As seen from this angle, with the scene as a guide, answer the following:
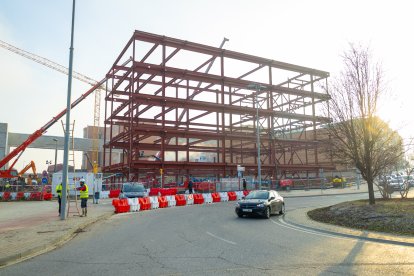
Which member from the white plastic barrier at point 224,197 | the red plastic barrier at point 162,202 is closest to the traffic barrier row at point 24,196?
the red plastic barrier at point 162,202

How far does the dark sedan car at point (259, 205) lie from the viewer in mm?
15445

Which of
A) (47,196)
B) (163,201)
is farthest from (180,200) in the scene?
(47,196)

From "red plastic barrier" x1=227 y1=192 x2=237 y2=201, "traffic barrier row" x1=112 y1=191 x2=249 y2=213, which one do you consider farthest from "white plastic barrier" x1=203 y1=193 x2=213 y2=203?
"red plastic barrier" x1=227 y1=192 x2=237 y2=201

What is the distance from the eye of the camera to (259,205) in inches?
609

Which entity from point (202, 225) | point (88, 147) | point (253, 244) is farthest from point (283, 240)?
point (88, 147)

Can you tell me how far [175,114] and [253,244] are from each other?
131ft

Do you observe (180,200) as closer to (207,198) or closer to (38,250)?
(207,198)

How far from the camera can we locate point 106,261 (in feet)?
23.2

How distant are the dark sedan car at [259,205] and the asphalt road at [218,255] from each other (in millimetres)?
3944

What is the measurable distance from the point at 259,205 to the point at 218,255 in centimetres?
821

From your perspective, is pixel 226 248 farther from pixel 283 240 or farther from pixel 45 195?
pixel 45 195

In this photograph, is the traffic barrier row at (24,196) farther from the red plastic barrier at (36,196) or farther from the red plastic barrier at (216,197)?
the red plastic barrier at (216,197)

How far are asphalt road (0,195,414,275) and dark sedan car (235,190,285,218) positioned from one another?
3944 mm

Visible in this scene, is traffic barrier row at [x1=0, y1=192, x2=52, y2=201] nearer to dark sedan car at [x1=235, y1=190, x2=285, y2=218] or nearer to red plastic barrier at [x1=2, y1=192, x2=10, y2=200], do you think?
red plastic barrier at [x1=2, y1=192, x2=10, y2=200]
